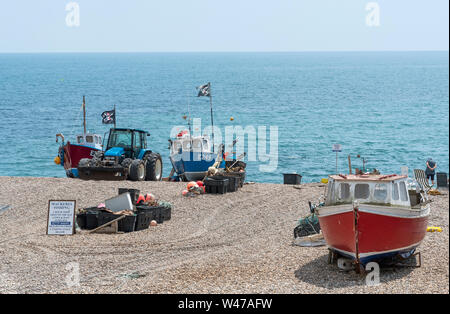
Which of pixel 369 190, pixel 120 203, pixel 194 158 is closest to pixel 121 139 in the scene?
pixel 194 158

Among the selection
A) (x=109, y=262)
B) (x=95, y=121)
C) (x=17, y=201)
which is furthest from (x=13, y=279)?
(x=95, y=121)

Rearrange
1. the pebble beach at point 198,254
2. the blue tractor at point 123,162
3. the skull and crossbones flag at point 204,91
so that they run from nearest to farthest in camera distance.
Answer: the pebble beach at point 198,254
the blue tractor at point 123,162
the skull and crossbones flag at point 204,91

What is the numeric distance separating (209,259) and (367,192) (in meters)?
4.15

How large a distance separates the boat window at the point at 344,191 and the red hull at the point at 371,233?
631 millimetres

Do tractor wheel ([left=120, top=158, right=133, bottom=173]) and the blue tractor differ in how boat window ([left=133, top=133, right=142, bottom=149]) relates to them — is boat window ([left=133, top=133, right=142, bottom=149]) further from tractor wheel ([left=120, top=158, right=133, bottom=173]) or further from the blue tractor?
tractor wheel ([left=120, top=158, right=133, bottom=173])

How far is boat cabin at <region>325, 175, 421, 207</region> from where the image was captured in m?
14.8

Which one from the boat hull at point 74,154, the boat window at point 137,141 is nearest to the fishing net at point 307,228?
the boat window at point 137,141

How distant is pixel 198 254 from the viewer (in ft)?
56.5

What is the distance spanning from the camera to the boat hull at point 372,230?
14273 millimetres

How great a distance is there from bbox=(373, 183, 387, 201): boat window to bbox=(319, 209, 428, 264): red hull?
0.61 metres

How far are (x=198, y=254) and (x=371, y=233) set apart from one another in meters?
4.76

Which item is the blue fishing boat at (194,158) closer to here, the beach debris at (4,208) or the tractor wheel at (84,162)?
the tractor wheel at (84,162)

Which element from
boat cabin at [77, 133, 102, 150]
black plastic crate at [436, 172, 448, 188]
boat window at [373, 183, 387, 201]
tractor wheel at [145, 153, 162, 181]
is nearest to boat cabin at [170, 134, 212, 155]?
tractor wheel at [145, 153, 162, 181]
